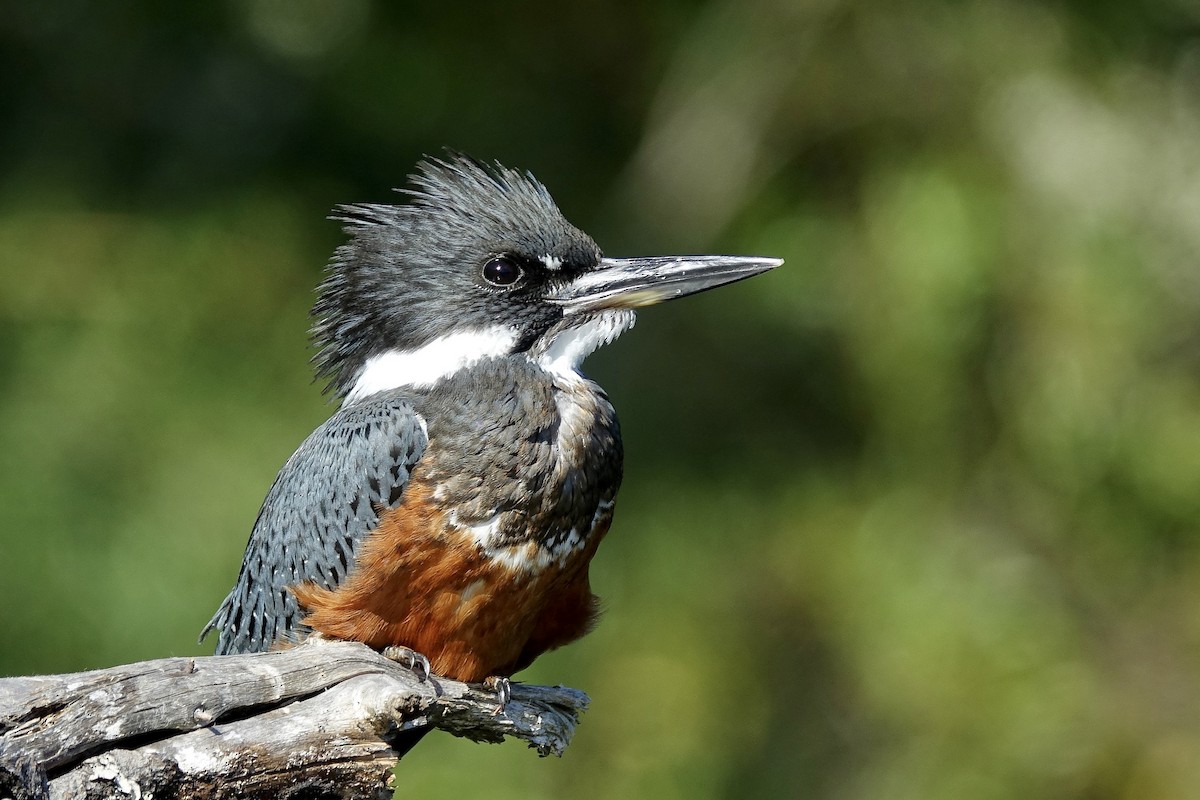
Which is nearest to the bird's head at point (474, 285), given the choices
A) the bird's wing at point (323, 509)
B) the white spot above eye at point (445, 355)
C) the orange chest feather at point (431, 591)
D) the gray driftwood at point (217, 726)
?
the white spot above eye at point (445, 355)

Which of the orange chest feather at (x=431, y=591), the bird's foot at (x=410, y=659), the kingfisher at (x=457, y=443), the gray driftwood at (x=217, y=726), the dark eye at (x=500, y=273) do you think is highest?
the dark eye at (x=500, y=273)

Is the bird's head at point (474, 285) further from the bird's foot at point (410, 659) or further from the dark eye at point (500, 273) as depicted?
the bird's foot at point (410, 659)

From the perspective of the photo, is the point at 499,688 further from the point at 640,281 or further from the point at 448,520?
the point at 640,281

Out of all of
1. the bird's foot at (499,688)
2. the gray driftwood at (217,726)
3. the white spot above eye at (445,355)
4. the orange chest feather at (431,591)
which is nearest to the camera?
the gray driftwood at (217,726)

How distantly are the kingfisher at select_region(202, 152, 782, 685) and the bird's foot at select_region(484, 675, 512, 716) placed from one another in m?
0.01

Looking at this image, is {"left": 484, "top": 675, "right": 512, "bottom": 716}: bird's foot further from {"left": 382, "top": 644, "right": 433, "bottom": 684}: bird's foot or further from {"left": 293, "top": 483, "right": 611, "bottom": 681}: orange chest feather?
{"left": 382, "top": 644, "right": 433, "bottom": 684}: bird's foot

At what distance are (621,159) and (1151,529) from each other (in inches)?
86.6

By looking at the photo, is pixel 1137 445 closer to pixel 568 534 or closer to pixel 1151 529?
pixel 1151 529

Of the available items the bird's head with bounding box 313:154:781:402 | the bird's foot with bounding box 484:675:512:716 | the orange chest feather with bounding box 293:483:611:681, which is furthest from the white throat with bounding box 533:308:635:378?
the bird's foot with bounding box 484:675:512:716

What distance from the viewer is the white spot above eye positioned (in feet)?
8.59

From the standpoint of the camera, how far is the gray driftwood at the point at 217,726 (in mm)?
1844

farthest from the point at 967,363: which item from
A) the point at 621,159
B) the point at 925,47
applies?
the point at 621,159

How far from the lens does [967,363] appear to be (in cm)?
419

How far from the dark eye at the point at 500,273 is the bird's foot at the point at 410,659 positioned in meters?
0.77
